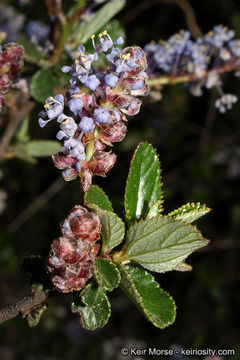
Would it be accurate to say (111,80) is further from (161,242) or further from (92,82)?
(161,242)

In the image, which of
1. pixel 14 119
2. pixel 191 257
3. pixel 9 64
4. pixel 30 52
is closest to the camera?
pixel 9 64

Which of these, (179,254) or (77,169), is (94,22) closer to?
(77,169)

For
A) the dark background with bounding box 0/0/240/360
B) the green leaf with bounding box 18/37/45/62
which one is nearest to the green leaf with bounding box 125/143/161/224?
the green leaf with bounding box 18/37/45/62

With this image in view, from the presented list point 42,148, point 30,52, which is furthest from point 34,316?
point 42,148

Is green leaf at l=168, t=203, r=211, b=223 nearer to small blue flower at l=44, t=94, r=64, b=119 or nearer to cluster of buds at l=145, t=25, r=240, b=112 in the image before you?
small blue flower at l=44, t=94, r=64, b=119

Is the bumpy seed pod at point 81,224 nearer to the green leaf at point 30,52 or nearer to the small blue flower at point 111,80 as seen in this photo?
the small blue flower at point 111,80

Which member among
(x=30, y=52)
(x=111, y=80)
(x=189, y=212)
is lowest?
(x=189, y=212)

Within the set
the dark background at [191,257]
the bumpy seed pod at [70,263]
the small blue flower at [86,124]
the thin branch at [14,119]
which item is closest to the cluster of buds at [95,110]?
the small blue flower at [86,124]
